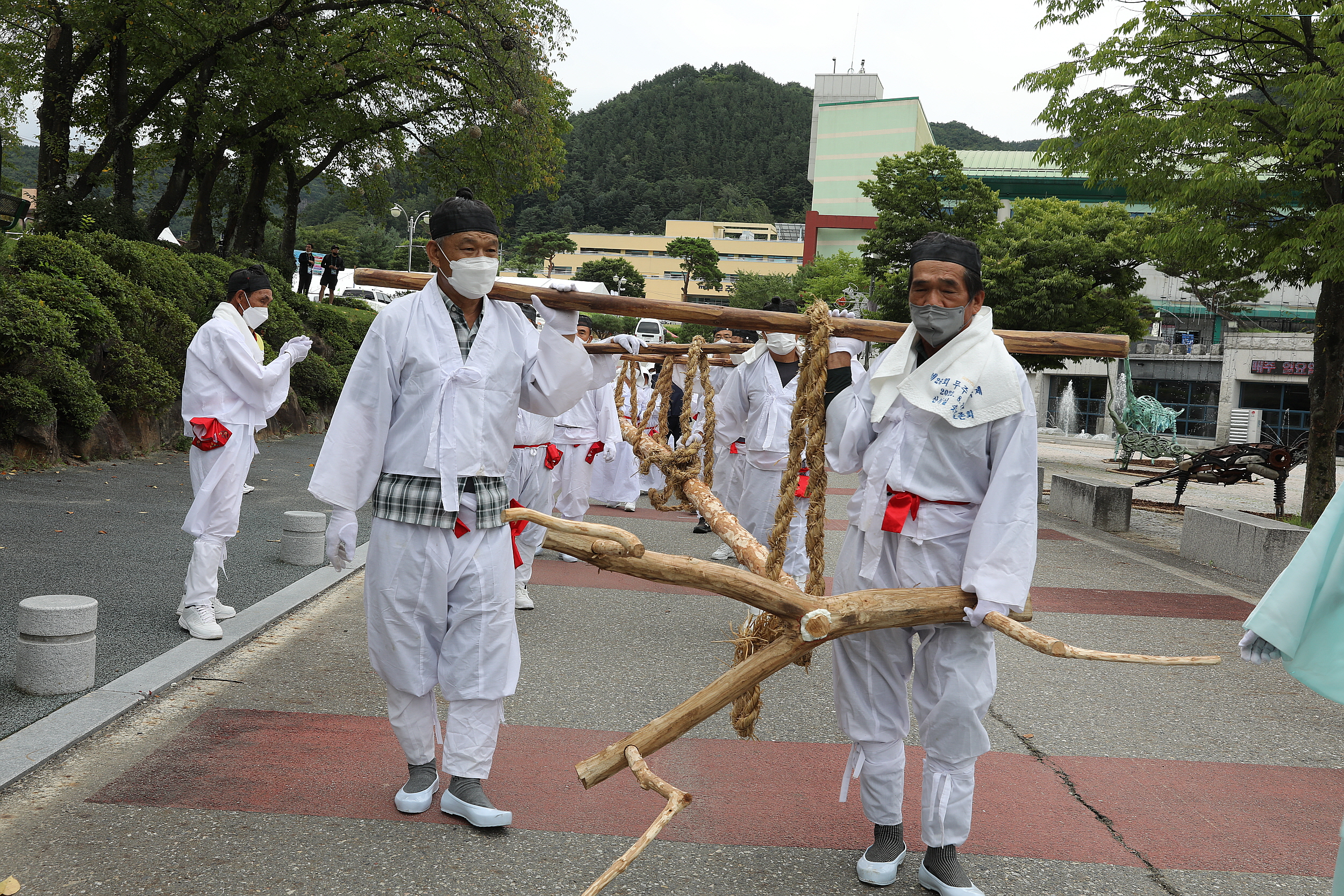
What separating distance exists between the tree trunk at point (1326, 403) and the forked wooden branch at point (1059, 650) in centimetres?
954

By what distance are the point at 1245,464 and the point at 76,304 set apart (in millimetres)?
14473

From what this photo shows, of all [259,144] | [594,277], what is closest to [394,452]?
[259,144]

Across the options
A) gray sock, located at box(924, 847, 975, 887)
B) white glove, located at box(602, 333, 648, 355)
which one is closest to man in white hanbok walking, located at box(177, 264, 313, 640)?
white glove, located at box(602, 333, 648, 355)

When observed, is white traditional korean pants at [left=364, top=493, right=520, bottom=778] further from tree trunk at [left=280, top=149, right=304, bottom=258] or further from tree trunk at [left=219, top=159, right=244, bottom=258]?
tree trunk at [left=280, top=149, right=304, bottom=258]

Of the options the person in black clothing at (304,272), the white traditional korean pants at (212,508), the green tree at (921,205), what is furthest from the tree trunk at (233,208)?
the white traditional korean pants at (212,508)

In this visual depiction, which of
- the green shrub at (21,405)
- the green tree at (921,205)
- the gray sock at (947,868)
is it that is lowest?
the gray sock at (947,868)

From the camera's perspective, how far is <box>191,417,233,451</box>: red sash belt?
18.1 feet

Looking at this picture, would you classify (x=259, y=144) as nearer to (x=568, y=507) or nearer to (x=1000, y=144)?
→ (x=568, y=507)

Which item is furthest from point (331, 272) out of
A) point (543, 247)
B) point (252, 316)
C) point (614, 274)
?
point (543, 247)

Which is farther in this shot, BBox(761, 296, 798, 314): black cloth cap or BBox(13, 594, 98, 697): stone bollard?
BBox(761, 296, 798, 314): black cloth cap

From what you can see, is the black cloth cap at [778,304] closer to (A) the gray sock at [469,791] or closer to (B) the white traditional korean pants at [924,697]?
(B) the white traditional korean pants at [924,697]

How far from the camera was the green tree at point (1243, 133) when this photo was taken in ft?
29.3

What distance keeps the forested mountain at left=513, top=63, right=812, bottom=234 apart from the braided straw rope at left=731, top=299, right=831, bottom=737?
121 metres

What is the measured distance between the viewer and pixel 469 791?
3422 millimetres
